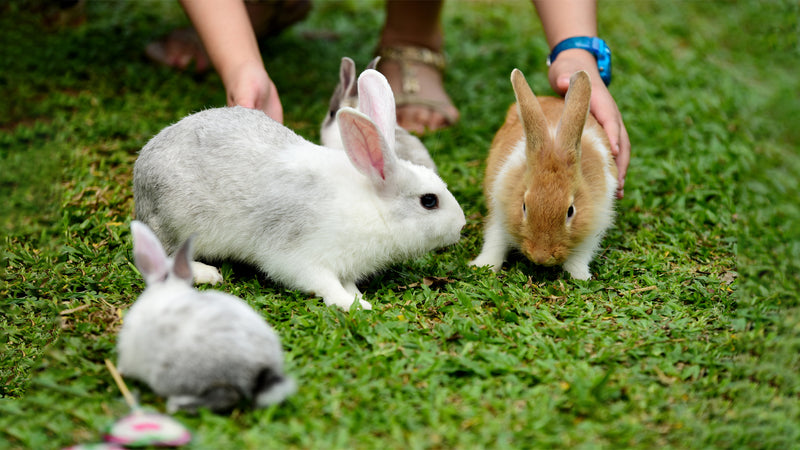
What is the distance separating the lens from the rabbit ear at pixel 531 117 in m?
3.66

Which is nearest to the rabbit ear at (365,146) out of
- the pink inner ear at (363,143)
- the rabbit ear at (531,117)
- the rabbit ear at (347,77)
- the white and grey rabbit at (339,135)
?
the pink inner ear at (363,143)

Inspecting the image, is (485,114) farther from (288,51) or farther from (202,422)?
(202,422)

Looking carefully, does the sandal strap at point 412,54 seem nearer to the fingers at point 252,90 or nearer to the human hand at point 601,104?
the human hand at point 601,104

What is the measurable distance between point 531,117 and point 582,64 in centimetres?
89

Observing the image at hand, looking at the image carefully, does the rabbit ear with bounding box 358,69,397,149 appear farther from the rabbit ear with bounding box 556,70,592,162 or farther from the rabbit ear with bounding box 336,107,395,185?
the rabbit ear with bounding box 556,70,592,162

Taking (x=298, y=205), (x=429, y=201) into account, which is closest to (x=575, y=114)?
(x=429, y=201)

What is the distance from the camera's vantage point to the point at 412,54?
6129mm

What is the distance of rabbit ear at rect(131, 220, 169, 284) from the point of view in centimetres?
284

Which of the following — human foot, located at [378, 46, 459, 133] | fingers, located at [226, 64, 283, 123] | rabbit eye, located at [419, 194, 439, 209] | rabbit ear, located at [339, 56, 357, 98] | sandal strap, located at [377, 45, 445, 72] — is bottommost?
human foot, located at [378, 46, 459, 133]

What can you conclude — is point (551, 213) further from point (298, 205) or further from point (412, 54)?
point (412, 54)

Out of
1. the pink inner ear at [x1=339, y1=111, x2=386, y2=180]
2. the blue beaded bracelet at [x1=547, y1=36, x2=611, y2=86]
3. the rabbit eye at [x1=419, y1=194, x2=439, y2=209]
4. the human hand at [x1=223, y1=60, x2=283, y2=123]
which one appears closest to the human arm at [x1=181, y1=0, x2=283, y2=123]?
the human hand at [x1=223, y1=60, x2=283, y2=123]

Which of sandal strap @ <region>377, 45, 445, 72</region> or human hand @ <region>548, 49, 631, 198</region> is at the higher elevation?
human hand @ <region>548, 49, 631, 198</region>

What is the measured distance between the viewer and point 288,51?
23.5ft

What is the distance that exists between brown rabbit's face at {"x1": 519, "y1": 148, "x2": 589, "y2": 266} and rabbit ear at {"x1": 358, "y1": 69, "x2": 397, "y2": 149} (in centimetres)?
77
